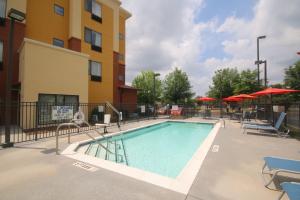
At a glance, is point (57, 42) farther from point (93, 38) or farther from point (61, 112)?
point (61, 112)

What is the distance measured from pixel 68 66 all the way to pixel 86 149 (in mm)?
8349

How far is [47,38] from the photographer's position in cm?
1457

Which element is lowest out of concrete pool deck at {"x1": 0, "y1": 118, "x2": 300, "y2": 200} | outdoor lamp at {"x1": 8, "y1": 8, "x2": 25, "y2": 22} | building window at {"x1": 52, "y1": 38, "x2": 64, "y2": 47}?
concrete pool deck at {"x1": 0, "y1": 118, "x2": 300, "y2": 200}

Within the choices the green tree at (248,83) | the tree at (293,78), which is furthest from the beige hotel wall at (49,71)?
the tree at (293,78)

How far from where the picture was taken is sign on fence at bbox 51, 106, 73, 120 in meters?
9.02

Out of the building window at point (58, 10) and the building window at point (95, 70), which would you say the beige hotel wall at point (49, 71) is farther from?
the building window at point (58, 10)

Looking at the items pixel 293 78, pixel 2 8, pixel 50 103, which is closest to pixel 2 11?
pixel 2 8

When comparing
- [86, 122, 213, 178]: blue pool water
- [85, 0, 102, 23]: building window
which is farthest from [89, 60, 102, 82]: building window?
[86, 122, 213, 178]: blue pool water

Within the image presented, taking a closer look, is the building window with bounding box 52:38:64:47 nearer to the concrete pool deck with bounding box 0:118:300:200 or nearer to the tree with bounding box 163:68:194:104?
the concrete pool deck with bounding box 0:118:300:200

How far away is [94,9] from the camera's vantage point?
18.1 metres

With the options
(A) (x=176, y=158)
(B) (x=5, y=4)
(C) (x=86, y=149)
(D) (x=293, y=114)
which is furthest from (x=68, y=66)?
(D) (x=293, y=114)

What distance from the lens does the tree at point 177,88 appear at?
35281 mm

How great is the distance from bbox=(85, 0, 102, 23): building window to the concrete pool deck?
16532 mm

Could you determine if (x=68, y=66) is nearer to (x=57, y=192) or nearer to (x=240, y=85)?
(x=57, y=192)
